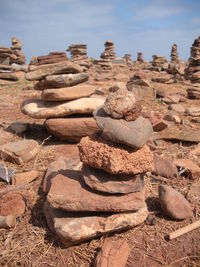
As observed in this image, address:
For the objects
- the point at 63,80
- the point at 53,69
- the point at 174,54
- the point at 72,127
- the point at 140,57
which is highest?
the point at 53,69

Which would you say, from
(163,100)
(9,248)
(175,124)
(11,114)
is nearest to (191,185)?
(9,248)

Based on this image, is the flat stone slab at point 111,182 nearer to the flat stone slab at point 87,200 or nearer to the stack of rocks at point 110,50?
the flat stone slab at point 87,200

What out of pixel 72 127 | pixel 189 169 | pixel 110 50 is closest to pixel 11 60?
pixel 110 50

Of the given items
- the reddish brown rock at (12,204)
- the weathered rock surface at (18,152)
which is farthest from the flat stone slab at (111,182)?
the weathered rock surface at (18,152)

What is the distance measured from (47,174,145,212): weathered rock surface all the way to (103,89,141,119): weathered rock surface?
37.3 inches

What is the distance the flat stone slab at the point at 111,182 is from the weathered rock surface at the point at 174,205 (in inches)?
15.8

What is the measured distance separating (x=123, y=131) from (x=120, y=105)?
0.97 feet

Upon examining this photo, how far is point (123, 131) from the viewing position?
3.07m

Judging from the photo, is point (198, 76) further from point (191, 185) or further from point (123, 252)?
point (123, 252)

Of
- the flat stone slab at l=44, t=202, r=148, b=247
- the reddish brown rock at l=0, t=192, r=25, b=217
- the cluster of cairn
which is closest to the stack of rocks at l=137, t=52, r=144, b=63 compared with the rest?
the cluster of cairn

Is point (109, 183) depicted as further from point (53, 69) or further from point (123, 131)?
point (53, 69)

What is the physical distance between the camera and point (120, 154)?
312 cm

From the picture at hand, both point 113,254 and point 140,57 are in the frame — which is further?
point 140,57

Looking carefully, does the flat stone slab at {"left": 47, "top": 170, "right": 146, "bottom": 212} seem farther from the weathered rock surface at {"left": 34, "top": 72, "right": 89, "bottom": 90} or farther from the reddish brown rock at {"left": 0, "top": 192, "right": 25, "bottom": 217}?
the weathered rock surface at {"left": 34, "top": 72, "right": 89, "bottom": 90}
